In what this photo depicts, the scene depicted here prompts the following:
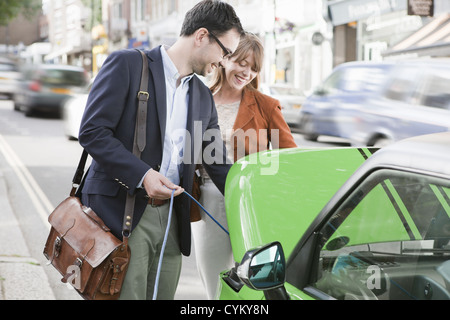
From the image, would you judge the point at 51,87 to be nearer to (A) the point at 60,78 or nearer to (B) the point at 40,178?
(A) the point at 60,78

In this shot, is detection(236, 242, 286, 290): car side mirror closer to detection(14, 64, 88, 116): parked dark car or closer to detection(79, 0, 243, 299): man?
detection(79, 0, 243, 299): man

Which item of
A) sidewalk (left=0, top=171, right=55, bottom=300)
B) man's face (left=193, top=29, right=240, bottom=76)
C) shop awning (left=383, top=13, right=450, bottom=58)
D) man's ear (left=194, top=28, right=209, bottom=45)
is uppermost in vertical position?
shop awning (left=383, top=13, right=450, bottom=58)

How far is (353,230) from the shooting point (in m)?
1.90

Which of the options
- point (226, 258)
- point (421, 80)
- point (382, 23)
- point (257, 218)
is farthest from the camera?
point (382, 23)

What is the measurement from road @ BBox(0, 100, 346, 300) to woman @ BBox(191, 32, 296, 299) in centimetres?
138

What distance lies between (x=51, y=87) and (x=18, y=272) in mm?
15171

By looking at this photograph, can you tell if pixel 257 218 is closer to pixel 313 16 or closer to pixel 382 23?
pixel 382 23

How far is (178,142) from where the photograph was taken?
8.30 ft

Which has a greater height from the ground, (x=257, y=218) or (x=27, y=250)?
(x=257, y=218)

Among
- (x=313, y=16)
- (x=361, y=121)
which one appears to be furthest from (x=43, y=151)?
(x=313, y=16)

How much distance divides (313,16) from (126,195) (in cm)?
2383

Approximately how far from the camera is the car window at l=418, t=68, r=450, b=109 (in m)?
9.28

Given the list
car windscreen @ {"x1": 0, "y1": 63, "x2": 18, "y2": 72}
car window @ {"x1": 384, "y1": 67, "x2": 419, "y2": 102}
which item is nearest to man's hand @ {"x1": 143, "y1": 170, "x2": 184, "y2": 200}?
car window @ {"x1": 384, "y1": 67, "x2": 419, "y2": 102}

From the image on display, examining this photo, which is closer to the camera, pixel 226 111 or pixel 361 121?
pixel 226 111
